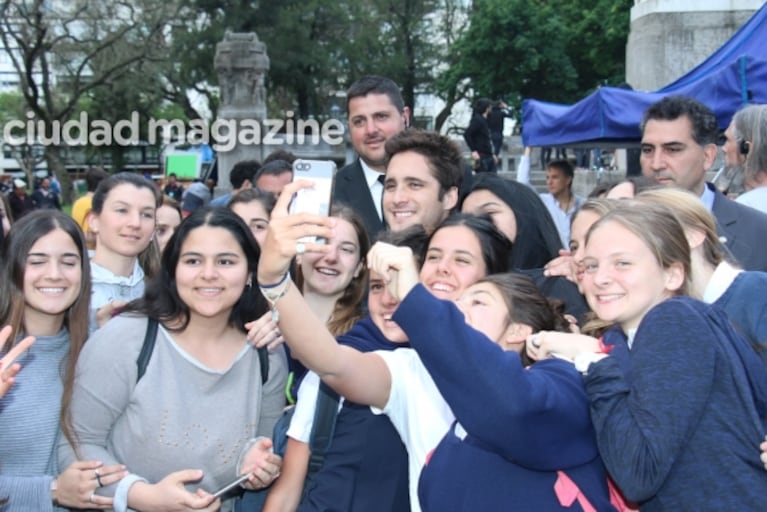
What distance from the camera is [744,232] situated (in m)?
4.26

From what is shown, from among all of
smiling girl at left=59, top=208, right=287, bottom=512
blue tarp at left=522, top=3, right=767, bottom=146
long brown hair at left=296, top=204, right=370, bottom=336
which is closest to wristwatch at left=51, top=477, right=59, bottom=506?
smiling girl at left=59, top=208, right=287, bottom=512

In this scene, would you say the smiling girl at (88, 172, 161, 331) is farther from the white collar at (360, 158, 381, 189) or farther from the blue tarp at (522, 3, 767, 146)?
the blue tarp at (522, 3, 767, 146)

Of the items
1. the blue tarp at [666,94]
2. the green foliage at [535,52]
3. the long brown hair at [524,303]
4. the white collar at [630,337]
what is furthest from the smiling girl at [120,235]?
the green foliage at [535,52]

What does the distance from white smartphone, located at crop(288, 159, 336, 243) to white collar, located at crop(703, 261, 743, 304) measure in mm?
1298

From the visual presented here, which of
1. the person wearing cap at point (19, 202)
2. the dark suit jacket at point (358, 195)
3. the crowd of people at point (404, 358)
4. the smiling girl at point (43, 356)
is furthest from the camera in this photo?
the person wearing cap at point (19, 202)

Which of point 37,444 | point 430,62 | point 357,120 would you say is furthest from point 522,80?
point 37,444

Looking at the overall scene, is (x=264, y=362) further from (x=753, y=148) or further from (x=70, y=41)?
(x=70, y=41)

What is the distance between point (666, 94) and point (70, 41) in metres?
35.0

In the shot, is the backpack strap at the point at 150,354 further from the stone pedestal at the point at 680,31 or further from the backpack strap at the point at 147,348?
the stone pedestal at the point at 680,31

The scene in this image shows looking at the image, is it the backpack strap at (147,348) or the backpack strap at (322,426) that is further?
the backpack strap at (147,348)

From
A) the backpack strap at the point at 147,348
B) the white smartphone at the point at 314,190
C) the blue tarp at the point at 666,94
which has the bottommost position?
the backpack strap at the point at 147,348

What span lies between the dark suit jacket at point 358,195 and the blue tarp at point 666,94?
324cm

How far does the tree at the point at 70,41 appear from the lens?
31.9 m
